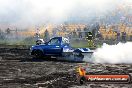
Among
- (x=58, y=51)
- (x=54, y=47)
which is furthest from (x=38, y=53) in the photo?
(x=58, y=51)

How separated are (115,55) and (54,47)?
471cm

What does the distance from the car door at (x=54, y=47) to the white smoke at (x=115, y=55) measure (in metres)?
2.95

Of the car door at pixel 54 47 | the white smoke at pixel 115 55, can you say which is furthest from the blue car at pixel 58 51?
the white smoke at pixel 115 55

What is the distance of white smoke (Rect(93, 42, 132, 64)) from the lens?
81.7 feet

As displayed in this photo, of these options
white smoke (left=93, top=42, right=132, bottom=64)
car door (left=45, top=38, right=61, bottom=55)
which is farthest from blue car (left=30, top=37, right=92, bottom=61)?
white smoke (left=93, top=42, right=132, bottom=64)

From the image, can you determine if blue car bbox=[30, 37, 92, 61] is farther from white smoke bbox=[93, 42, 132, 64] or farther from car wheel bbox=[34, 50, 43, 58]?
white smoke bbox=[93, 42, 132, 64]

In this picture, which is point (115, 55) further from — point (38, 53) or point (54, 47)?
point (38, 53)

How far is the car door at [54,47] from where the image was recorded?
26331 mm

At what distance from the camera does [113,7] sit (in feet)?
251

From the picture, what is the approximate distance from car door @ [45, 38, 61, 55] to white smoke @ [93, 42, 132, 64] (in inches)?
116

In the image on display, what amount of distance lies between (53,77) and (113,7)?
6148 cm

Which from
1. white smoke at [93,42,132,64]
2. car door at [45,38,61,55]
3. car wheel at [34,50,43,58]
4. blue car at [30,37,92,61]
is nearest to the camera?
white smoke at [93,42,132,64]

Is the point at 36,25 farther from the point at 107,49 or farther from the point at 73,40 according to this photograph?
the point at 107,49

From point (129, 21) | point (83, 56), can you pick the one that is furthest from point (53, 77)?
point (129, 21)
